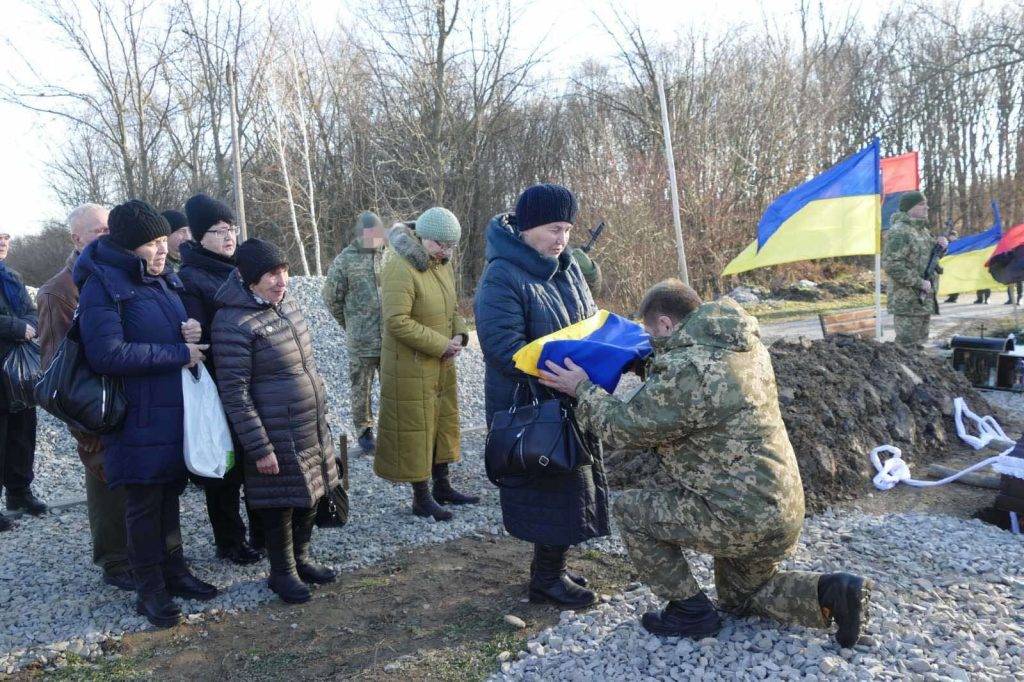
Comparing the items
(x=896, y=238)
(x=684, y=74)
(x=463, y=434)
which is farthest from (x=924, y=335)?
(x=684, y=74)

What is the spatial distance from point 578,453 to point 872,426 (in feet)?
12.3

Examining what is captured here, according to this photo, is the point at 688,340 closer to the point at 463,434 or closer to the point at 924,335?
the point at 463,434

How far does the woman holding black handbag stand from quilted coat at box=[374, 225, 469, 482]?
1.25 meters

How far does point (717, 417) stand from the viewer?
2.88 meters

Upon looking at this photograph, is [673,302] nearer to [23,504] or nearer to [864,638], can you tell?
[864,638]

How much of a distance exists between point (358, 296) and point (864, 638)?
4.73 metres

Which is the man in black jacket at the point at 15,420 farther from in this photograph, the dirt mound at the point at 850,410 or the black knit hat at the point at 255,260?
the dirt mound at the point at 850,410

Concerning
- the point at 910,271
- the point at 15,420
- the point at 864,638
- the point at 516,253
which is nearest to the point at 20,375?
the point at 15,420

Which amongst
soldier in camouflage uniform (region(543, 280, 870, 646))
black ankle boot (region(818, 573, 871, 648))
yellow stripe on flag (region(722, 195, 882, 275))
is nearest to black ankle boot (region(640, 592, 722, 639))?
soldier in camouflage uniform (region(543, 280, 870, 646))

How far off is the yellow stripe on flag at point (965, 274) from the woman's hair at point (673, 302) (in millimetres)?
12205

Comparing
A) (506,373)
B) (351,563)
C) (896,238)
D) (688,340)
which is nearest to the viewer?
(688,340)

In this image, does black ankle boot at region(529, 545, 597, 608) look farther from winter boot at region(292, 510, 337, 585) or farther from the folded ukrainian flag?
winter boot at region(292, 510, 337, 585)

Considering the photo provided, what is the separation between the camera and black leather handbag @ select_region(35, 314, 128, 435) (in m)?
3.36

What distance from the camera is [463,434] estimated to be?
7.62 m
